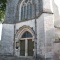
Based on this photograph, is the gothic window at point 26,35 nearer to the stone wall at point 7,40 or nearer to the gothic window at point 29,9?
the stone wall at point 7,40

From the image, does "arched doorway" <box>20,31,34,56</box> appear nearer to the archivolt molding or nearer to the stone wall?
the archivolt molding

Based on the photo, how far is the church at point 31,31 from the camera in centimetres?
1207

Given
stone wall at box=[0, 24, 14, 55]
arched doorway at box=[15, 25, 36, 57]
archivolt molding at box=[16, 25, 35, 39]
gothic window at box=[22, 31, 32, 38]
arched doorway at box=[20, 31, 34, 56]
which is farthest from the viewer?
stone wall at box=[0, 24, 14, 55]

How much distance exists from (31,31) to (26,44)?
1542 millimetres

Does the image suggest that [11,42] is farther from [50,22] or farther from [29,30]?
[50,22]

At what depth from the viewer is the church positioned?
39.6 feet

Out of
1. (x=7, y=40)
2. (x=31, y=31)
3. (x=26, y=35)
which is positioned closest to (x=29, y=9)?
(x=31, y=31)

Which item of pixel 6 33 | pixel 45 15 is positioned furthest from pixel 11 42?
pixel 45 15

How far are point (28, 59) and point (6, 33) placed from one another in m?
4.07

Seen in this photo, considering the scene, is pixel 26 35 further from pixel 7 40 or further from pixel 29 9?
pixel 29 9

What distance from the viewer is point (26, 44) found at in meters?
15.1

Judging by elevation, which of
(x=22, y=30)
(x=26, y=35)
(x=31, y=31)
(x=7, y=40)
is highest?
(x=22, y=30)

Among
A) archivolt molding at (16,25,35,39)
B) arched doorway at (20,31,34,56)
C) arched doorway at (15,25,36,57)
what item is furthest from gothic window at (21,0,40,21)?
arched doorway at (20,31,34,56)

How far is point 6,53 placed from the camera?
613 inches
